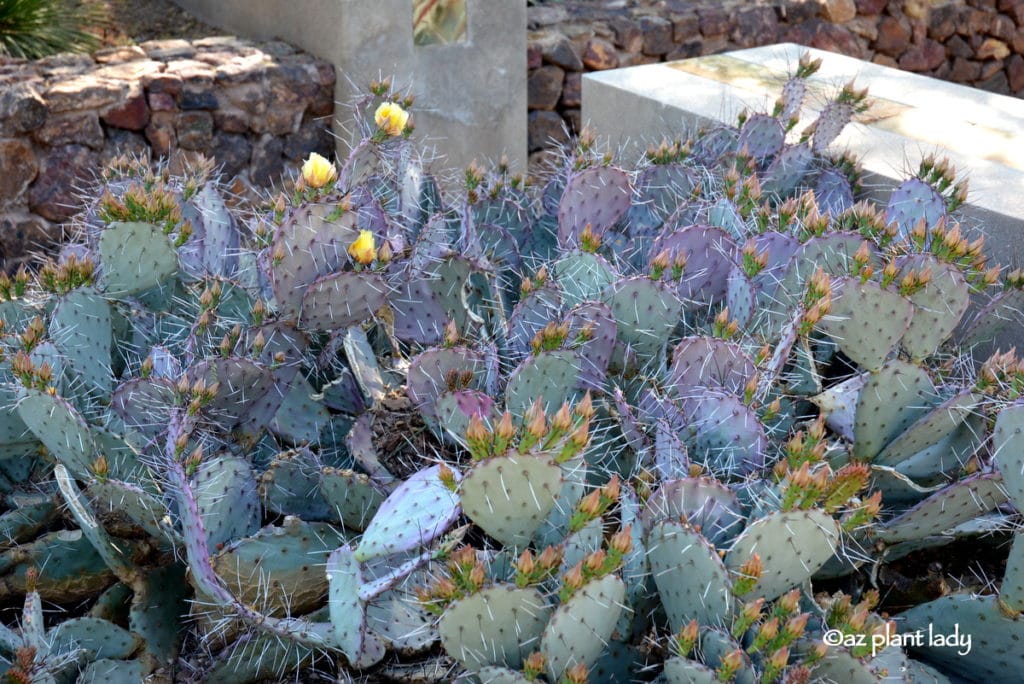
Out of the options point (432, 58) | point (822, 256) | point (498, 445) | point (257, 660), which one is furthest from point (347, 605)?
point (432, 58)

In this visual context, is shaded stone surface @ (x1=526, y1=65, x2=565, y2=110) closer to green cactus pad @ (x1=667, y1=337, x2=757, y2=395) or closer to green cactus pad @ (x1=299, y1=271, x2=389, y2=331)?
green cactus pad @ (x1=299, y1=271, x2=389, y2=331)

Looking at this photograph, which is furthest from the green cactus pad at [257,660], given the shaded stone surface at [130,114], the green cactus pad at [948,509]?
the shaded stone surface at [130,114]

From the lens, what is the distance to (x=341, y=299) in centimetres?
206

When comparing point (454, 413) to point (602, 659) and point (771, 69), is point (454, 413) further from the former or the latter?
point (771, 69)

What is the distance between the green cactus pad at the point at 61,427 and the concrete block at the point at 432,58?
9.02ft

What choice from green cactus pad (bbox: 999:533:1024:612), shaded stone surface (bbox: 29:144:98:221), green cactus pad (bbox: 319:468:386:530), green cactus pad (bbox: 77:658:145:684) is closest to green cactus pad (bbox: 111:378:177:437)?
green cactus pad (bbox: 319:468:386:530)

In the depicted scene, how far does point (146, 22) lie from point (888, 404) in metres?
4.39

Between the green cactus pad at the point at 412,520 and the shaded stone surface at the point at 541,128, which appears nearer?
the green cactus pad at the point at 412,520

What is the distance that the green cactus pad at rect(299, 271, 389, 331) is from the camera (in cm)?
203

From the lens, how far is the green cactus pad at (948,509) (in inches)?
73.9

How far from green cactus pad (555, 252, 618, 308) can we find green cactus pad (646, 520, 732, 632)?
0.61 metres

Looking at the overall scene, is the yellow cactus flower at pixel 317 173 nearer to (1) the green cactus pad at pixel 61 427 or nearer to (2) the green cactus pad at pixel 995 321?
(1) the green cactus pad at pixel 61 427

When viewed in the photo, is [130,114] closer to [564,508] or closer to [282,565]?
[282,565]

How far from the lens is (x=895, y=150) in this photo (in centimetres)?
311
